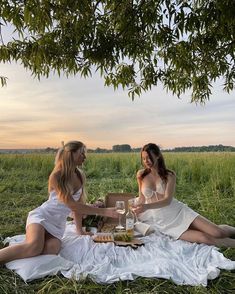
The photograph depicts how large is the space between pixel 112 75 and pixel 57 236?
207 cm

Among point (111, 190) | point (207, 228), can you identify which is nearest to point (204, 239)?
point (207, 228)

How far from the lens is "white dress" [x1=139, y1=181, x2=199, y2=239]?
4.24 meters

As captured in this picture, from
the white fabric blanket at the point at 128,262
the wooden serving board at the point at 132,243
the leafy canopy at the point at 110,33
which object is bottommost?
the white fabric blanket at the point at 128,262

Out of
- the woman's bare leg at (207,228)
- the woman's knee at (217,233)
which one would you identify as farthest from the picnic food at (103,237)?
the woman's knee at (217,233)

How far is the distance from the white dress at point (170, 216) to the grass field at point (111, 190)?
1.58ft

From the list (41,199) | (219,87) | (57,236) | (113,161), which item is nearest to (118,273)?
(57,236)

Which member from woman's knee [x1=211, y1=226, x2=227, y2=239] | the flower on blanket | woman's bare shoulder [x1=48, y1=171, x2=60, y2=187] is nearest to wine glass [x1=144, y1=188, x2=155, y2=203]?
the flower on blanket

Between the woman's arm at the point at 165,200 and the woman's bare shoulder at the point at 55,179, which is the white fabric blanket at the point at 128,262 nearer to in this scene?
the woman's arm at the point at 165,200

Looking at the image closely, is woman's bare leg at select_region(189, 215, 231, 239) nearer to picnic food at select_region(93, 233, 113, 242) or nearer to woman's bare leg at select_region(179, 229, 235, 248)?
woman's bare leg at select_region(179, 229, 235, 248)

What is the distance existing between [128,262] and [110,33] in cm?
219

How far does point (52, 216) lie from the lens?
3.68 metres

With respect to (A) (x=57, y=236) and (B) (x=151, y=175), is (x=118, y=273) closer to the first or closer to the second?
(A) (x=57, y=236)

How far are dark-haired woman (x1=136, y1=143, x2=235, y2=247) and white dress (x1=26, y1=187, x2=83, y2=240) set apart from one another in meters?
0.86

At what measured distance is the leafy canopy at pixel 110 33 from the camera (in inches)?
131
